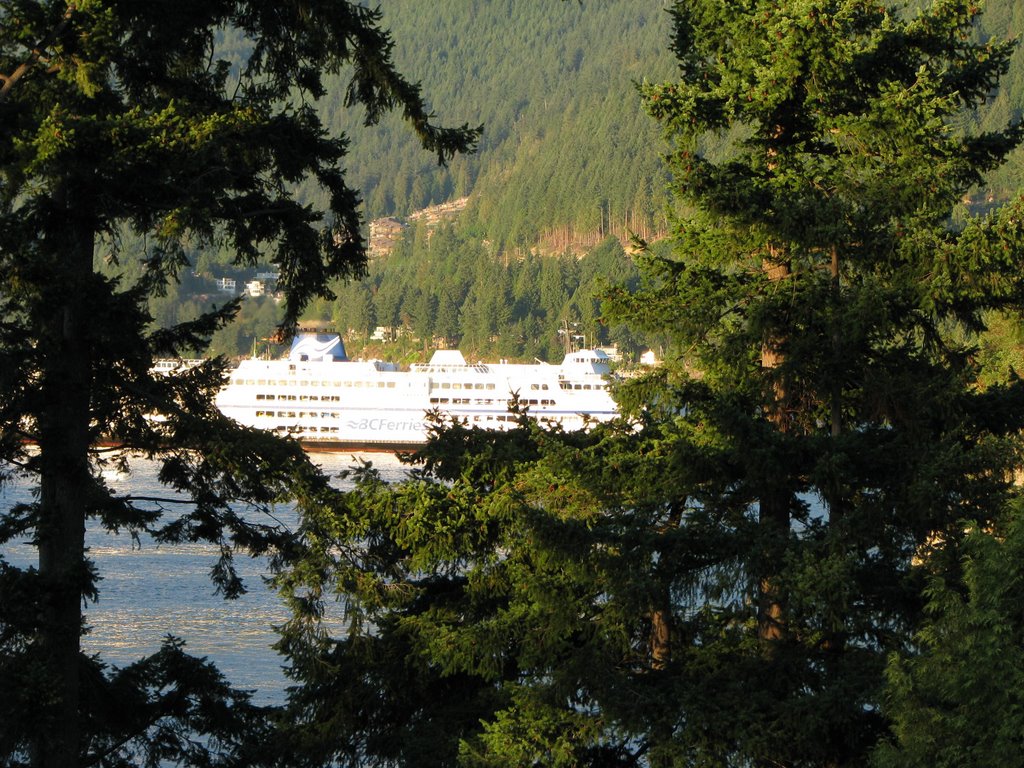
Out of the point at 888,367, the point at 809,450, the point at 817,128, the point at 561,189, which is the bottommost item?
the point at 809,450

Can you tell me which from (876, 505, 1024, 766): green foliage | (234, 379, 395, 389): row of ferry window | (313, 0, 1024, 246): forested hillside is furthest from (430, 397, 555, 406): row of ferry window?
(313, 0, 1024, 246): forested hillside

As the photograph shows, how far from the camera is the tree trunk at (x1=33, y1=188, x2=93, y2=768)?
5.36 metres

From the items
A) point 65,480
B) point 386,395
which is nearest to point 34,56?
point 65,480

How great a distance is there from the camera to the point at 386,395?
50.3 metres

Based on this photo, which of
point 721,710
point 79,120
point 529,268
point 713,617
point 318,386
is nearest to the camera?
point 79,120

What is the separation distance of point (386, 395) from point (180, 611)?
1268 inches

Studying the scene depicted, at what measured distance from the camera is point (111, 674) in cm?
686

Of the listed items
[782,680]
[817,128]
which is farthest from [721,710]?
[817,128]

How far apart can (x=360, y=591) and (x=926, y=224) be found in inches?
117

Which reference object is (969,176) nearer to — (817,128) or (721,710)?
(817,128)

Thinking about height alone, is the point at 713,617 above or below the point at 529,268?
below

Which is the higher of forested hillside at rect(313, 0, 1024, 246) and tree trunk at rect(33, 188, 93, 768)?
forested hillside at rect(313, 0, 1024, 246)

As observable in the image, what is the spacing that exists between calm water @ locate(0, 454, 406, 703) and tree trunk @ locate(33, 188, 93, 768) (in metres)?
6.81

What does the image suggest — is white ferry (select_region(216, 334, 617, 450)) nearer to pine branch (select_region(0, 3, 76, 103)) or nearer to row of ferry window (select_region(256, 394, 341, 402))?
row of ferry window (select_region(256, 394, 341, 402))
